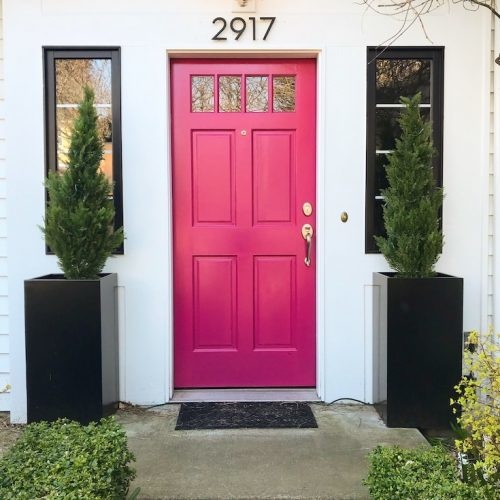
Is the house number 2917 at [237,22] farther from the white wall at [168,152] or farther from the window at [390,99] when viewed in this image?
the window at [390,99]

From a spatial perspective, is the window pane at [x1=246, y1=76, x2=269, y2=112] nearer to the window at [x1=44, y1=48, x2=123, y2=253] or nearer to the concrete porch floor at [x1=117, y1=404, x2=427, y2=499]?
the window at [x1=44, y1=48, x2=123, y2=253]

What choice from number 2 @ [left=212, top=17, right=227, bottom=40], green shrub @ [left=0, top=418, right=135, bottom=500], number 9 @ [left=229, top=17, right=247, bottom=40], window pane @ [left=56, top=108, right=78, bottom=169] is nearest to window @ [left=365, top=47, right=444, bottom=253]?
number 9 @ [left=229, top=17, right=247, bottom=40]

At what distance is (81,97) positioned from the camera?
3559mm

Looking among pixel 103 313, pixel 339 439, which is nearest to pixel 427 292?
pixel 339 439

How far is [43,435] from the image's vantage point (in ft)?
7.06

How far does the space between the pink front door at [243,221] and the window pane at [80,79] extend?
47 cm

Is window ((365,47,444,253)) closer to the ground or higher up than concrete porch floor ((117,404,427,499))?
higher up

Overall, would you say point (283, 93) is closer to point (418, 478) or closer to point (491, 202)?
point (491, 202)

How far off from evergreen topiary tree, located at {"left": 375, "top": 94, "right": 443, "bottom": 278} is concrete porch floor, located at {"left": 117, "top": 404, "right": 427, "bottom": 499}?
1.03 m

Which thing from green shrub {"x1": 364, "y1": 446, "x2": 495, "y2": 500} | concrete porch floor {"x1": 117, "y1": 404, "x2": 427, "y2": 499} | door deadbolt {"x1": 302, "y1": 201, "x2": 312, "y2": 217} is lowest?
concrete porch floor {"x1": 117, "y1": 404, "x2": 427, "y2": 499}

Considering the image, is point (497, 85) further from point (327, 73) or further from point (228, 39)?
point (228, 39)

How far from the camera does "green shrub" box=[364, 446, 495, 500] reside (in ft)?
5.90

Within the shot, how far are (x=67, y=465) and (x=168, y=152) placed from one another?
2205 mm

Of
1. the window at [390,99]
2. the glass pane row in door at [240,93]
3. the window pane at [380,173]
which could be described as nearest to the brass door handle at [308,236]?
the window at [390,99]
